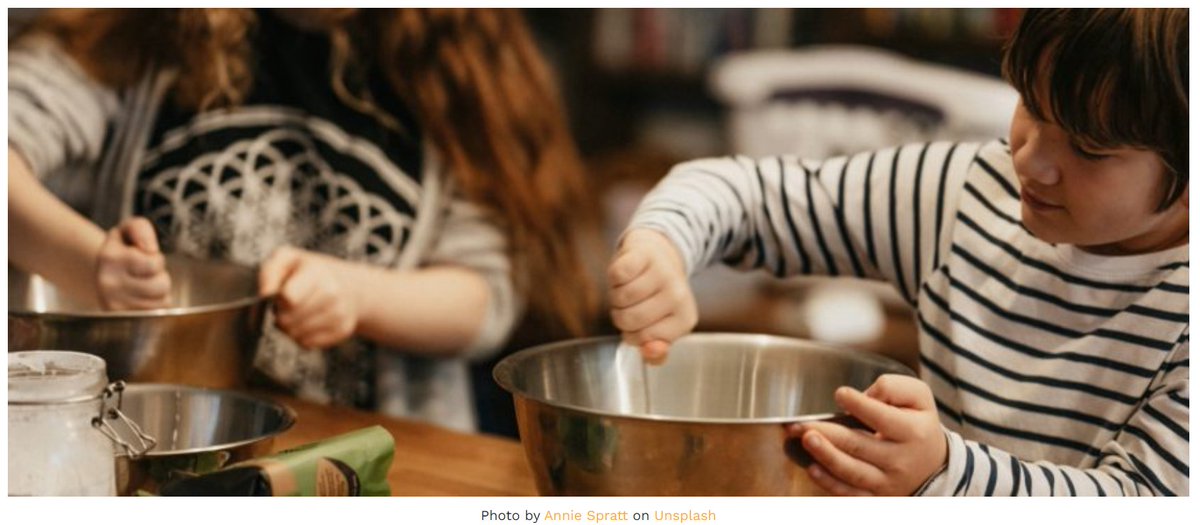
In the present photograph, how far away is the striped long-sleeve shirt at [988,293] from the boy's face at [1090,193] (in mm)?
17

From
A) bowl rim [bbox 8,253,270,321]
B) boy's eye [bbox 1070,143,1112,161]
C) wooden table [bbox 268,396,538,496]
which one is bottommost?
wooden table [bbox 268,396,538,496]

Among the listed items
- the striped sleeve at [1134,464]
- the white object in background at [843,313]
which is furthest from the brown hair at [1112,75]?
the white object in background at [843,313]

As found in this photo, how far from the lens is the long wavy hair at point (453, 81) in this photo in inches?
43.3

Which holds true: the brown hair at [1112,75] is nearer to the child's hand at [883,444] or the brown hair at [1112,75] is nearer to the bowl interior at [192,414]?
the child's hand at [883,444]

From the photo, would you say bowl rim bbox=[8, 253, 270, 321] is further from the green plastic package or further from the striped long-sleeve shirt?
the striped long-sleeve shirt

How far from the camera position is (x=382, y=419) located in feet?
3.06

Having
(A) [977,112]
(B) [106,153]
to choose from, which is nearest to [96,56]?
(B) [106,153]

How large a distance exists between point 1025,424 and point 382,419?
1.30ft

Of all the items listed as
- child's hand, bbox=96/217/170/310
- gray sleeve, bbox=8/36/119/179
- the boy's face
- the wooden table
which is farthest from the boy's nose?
gray sleeve, bbox=8/36/119/179

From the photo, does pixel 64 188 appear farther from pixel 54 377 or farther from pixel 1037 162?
pixel 1037 162

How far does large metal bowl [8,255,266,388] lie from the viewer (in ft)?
2.73

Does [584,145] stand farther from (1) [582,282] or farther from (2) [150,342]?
(2) [150,342]

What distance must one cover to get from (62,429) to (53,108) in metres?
0.42

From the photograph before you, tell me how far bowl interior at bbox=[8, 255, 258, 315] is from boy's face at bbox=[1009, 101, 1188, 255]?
0.50 metres
